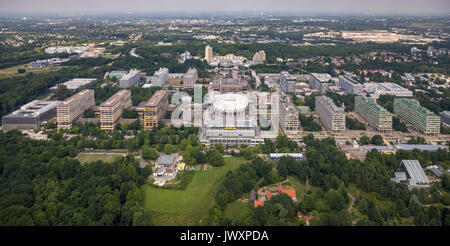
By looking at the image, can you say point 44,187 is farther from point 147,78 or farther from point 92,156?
point 147,78

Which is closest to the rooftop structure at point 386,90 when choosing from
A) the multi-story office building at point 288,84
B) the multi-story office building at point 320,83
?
the multi-story office building at point 320,83

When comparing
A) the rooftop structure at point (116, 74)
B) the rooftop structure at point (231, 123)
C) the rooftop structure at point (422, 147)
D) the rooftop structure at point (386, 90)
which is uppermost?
the rooftop structure at point (116, 74)

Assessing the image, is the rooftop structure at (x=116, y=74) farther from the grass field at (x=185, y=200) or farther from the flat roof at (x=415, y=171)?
the flat roof at (x=415, y=171)

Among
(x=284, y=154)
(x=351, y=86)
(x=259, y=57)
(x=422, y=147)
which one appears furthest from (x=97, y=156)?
(x=259, y=57)

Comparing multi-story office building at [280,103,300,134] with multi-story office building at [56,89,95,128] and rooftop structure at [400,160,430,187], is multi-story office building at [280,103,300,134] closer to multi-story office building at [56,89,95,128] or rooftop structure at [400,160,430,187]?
rooftop structure at [400,160,430,187]

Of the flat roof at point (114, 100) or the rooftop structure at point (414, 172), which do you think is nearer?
the rooftop structure at point (414, 172)
